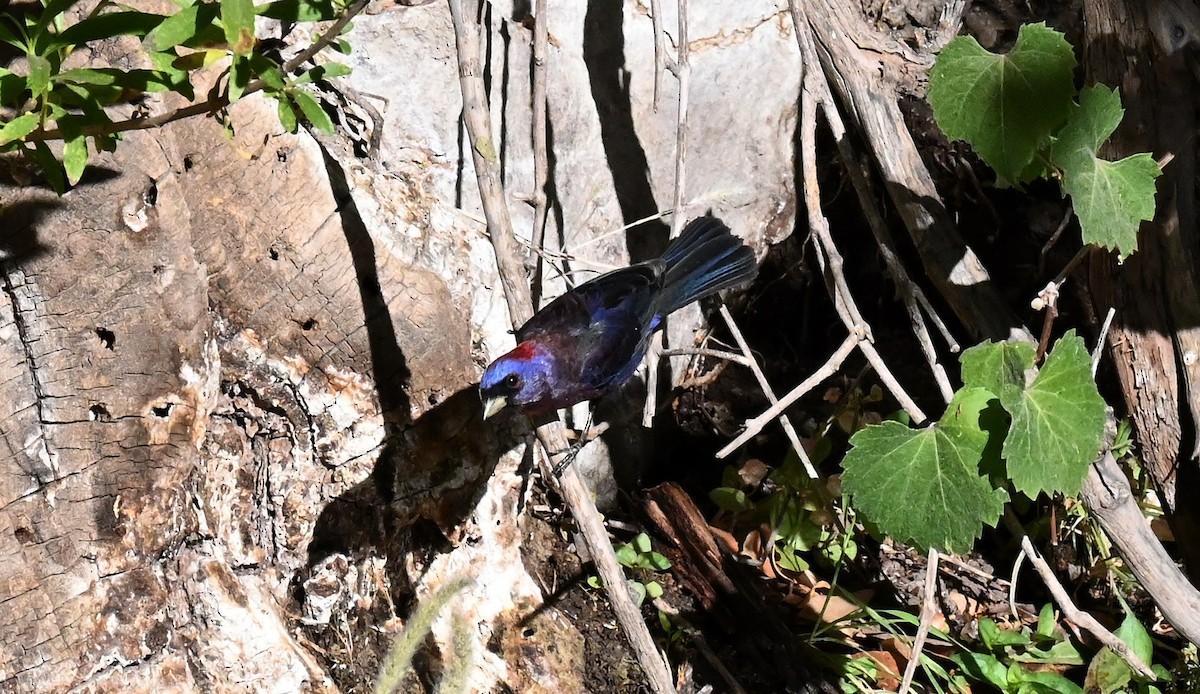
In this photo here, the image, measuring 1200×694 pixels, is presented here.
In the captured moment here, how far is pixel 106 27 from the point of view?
1958 millimetres

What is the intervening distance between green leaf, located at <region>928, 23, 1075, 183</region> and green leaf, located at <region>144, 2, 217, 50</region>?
5.62 feet

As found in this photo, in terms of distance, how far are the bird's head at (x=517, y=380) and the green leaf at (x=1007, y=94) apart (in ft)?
4.52

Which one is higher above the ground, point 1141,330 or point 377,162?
point 377,162

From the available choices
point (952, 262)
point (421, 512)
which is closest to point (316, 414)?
point (421, 512)

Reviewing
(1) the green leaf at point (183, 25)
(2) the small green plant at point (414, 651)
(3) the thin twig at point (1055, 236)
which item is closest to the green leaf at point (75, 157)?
(1) the green leaf at point (183, 25)

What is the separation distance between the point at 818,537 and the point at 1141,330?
1.28 metres

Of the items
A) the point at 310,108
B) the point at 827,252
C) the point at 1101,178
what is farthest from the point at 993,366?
the point at 310,108

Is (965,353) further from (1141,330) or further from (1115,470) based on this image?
(1141,330)

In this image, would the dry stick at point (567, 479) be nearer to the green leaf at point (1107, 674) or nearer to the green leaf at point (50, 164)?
the green leaf at point (50, 164)

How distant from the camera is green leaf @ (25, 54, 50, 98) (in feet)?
5.92

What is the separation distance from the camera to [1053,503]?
131 inches

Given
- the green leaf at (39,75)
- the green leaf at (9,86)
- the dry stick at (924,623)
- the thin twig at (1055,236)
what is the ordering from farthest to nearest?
the thin twig at (1055,236) < the dry stick at (924,623) < the green leaf at (9,86) < the green leaf at (39,75)

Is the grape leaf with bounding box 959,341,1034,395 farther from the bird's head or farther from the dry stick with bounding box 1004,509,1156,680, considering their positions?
the bird's head

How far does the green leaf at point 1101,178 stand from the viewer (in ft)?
7.48
